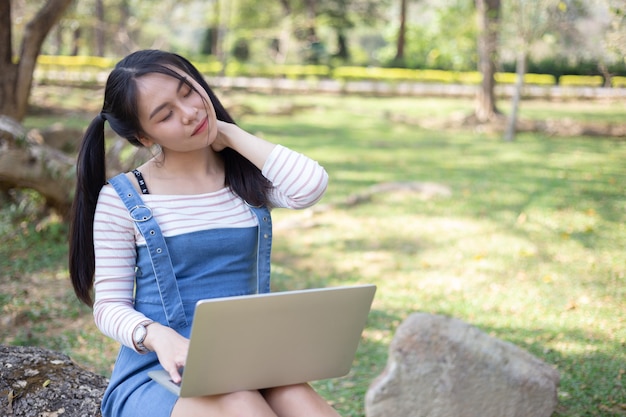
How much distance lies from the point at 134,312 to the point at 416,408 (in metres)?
1.29

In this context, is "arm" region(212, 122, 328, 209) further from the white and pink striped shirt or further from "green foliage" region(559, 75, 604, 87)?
"green foliage" region(559, 75, 604, 87)

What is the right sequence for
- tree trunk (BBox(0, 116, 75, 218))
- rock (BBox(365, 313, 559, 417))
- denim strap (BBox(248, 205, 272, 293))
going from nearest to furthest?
denim strap (BBox(248, 205, 272, 293)), rock (BBox(365, 313, 559, 417)), tree trunk (BBox(0, 116, 75, 218))

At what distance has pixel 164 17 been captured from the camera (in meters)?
12.6

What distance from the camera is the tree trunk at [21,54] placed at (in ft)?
18.2

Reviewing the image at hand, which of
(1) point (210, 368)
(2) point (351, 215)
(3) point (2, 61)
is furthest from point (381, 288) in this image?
(3) point (2, 61)

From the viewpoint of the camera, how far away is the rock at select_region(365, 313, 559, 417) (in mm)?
2455

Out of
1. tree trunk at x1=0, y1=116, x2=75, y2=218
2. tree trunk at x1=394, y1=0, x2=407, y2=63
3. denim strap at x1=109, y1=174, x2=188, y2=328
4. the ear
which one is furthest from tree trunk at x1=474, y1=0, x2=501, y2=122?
denim strap at x1=109, y1=174, x2=188, y2=328

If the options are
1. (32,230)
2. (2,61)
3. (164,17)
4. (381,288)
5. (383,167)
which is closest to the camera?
(381,288)

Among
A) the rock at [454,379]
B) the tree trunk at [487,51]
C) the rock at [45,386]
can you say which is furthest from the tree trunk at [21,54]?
the tree trunk at [487,51]

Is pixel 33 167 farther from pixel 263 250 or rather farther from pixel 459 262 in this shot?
pixel 263 250

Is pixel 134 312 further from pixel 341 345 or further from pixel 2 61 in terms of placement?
pixel 2 61

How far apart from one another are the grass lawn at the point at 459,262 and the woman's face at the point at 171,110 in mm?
1710

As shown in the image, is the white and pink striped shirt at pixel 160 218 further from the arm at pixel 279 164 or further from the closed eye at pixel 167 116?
the closed eye at pixel 167 116

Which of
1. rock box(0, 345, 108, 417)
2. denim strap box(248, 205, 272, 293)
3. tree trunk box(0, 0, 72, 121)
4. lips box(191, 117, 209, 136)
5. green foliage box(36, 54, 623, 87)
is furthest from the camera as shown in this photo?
green foliage box(36, 54, 623, 87)
